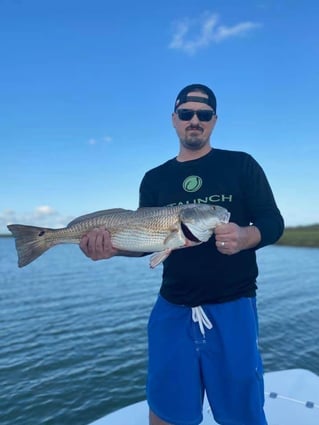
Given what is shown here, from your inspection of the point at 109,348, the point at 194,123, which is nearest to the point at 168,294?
the point at 194,123

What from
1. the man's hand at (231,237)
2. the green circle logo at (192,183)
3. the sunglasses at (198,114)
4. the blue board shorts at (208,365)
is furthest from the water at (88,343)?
the sunglasses at (198,114)

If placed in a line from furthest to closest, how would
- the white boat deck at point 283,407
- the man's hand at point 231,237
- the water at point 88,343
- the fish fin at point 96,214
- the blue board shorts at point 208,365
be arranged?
the water at point 88,343, the white boat deck at point 283,407, the fish fin at point 96,214, the blue board shorts at point 208,365, the man's hand at point 231,237

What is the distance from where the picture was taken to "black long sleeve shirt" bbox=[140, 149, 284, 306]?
3.94 metres

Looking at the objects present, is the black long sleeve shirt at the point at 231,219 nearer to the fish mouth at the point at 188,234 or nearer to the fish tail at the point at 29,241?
the fish mouth at the point at 188,234

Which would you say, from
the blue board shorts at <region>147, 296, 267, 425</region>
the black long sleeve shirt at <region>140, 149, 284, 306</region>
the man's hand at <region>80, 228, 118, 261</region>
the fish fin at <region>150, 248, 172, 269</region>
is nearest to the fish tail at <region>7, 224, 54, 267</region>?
the man's hand at <region>80, 228, 118, 261</region>

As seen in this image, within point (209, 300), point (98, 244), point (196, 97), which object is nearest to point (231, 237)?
point (209, 300)

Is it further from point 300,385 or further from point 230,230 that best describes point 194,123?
point 300,385

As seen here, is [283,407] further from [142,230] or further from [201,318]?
[142,230]

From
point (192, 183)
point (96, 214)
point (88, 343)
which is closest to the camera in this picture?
point (192, 183)

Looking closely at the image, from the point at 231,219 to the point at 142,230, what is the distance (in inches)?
37.7

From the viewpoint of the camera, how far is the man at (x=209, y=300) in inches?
149

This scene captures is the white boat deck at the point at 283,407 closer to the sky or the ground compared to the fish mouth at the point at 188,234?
closer to the ground

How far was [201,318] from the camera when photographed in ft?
13.0

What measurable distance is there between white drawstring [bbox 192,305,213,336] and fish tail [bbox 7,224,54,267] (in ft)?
6.12
